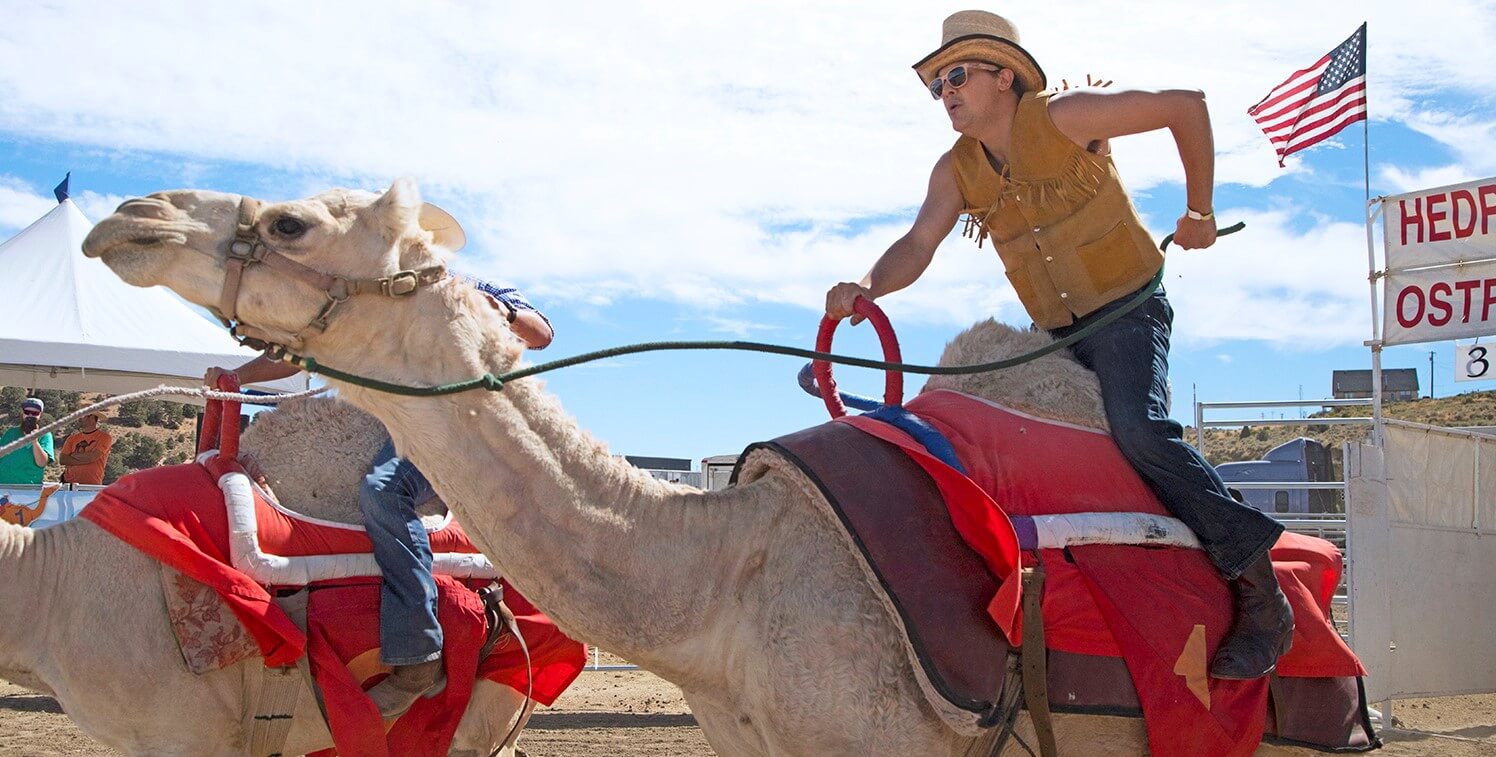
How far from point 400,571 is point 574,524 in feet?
6.13

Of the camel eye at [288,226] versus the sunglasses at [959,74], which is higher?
the sunglasses at [959,74]

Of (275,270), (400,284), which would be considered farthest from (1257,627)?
(275,270)

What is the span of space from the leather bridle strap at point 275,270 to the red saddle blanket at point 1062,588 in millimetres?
1156

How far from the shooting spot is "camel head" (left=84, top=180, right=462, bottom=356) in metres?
2.90

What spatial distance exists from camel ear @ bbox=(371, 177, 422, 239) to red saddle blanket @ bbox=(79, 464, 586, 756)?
1995 mm

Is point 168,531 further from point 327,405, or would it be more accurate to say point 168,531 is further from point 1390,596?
point 1390,596

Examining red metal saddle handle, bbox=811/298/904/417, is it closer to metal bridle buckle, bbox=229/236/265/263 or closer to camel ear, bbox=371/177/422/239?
camel ear, bbox=371/177/422/239

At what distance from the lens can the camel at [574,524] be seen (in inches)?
119

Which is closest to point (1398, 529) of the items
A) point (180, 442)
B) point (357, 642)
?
point (357, 642)

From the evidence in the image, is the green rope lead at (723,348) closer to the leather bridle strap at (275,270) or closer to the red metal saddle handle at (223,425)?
the leather bridle strap at (275,270)

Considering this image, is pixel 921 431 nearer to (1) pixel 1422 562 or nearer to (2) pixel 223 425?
(2) pixel 223 425

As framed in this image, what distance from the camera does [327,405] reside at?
17.5 feet

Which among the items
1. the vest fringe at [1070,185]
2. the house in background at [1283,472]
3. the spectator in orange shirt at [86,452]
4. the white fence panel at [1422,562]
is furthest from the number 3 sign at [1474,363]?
the spectator in orange shirt at [86,452]

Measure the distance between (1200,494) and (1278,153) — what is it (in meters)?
9.20
